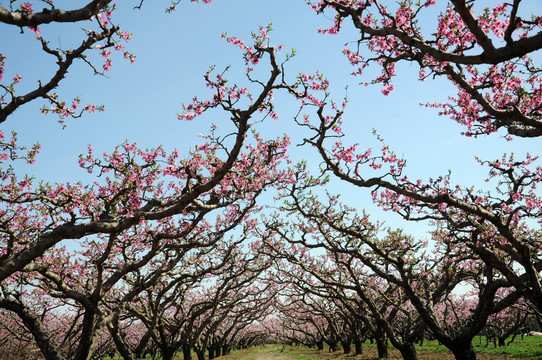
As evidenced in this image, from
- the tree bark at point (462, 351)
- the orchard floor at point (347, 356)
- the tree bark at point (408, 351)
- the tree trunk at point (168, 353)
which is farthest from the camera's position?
the orchard floor at point (347, 356)

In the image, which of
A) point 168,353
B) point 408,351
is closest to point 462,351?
point 408,351

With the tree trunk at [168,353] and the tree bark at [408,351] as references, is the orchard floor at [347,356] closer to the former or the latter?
the tree bark at [408,351]

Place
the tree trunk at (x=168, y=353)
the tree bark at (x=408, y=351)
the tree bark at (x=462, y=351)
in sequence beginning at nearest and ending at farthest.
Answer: the tree bark at (x=462, y=351), the tree bark at (x=408, y=351), the tree trunk at (x=168, y=353)

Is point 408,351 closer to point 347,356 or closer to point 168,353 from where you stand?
point 347,356

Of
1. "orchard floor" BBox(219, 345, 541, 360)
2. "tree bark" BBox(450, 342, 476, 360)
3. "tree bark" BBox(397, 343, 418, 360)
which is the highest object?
"tree bark" BBox(450, 342, 476, 360)

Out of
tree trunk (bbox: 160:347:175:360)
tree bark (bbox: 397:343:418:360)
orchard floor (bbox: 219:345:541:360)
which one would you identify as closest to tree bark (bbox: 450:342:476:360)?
tree bark (bbox: 397:343:418:360)

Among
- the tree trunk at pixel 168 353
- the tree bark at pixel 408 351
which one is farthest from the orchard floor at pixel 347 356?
the tree trunk at pixel 168 353

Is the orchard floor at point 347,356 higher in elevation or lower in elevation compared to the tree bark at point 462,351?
lower

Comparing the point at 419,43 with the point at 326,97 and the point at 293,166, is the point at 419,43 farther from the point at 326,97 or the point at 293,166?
the point at 293,166

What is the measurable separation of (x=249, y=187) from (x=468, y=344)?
9.45 meters

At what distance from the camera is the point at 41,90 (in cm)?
746

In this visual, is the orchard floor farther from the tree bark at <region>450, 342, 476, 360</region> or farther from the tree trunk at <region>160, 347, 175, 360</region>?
the tree trunk at <region>160, 347, 175, 360</region>

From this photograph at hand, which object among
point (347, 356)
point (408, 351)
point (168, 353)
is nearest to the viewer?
point (408, 351)

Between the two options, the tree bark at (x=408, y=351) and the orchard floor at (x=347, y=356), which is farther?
the orchard floor at (x=347, y=356)
